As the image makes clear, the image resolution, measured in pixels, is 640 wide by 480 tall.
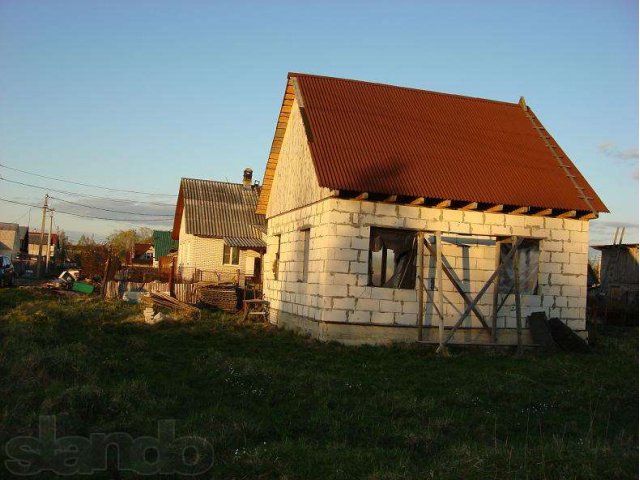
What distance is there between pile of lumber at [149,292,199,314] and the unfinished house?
11.0ft

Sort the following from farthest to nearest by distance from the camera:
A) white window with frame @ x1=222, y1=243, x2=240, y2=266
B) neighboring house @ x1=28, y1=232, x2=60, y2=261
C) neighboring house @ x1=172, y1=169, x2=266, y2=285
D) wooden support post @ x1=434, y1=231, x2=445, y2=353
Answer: neighboring house @ x1=28, y1=232, x2=60, y2=261 → white window with frame @ x1=222, y1=243, x2=240, y2=266 → neighboring house @ x1=172, y1=169, x2=266, y2=285 → wooden support post @ x1=434, y1=231, x2=445, y2=353

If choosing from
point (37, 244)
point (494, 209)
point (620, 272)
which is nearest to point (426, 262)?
point (494, 209)

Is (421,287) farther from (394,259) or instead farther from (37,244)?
(37,244)

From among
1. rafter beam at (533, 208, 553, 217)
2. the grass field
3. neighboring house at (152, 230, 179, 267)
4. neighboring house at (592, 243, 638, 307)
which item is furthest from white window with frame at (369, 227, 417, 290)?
neighboring house at (152, 230, 179, 267)

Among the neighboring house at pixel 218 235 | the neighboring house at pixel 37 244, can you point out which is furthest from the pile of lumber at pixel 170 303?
the neighboring house at pixel 37 244

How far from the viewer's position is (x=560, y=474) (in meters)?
5.90

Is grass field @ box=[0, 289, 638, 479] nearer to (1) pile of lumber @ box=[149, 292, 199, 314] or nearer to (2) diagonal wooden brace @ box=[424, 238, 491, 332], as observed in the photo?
(2) diagonal wooden brace @ box=[424, 238, 491, 332]

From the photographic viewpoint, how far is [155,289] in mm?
27844

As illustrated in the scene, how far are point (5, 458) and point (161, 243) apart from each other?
48871 millimetres

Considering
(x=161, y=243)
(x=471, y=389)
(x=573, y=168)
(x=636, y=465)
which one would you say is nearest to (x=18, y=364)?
(x=471, y=389)

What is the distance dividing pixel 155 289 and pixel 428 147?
14944 millimetres

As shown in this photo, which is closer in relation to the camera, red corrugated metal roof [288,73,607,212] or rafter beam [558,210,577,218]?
red corrugated metal roof [288,73,607,212]

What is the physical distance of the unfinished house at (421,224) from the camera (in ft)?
51.7

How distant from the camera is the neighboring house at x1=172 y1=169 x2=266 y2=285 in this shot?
32.8m
